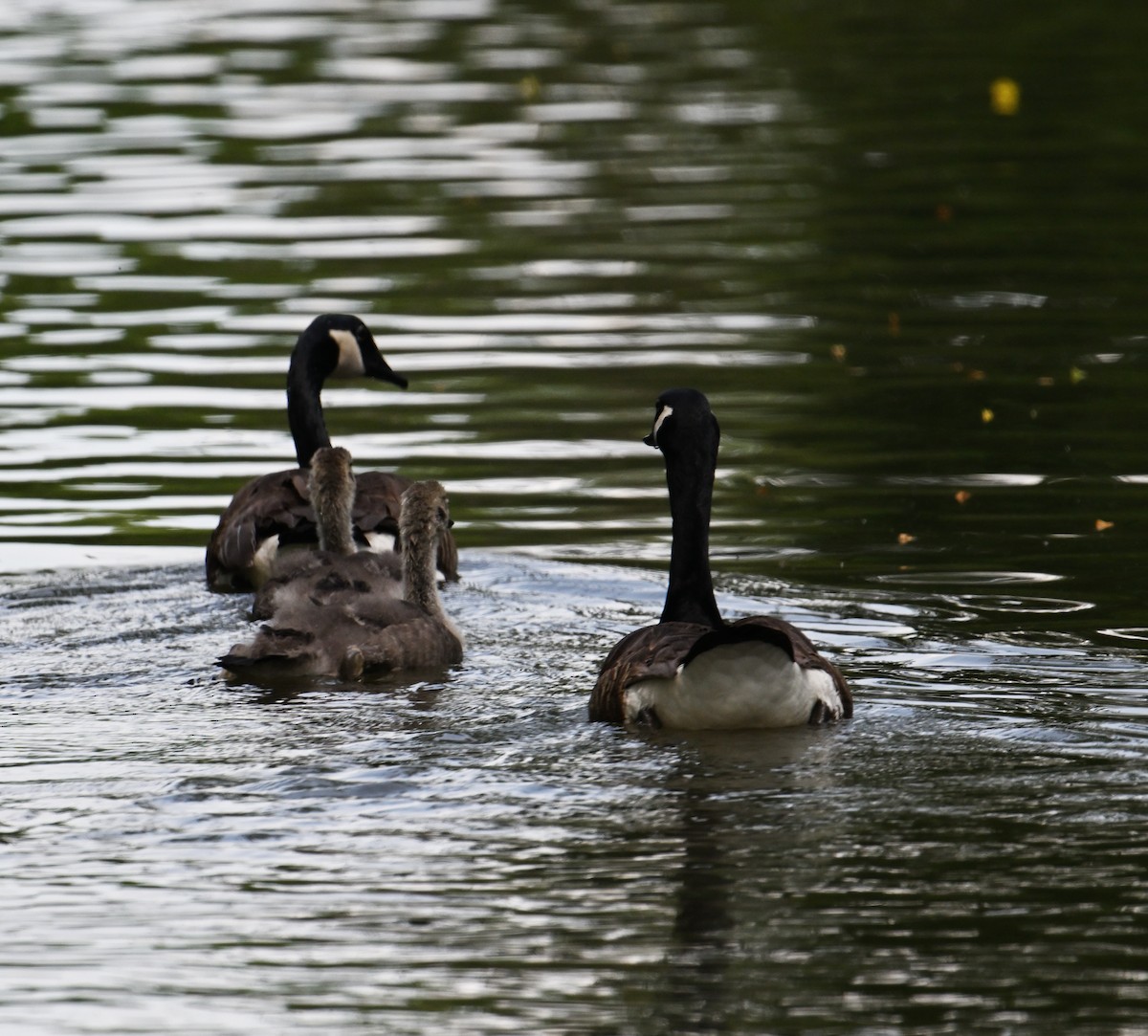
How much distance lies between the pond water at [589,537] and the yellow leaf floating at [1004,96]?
157 millimetres

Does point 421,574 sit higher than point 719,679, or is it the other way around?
point 421,574

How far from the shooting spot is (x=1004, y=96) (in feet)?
93.5

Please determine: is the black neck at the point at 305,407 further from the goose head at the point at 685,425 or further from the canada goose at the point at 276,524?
the goose head at the point at 685,425

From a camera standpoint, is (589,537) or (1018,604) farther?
(589,537)

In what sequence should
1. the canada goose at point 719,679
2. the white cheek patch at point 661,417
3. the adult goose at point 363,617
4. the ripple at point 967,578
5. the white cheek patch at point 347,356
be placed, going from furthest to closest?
the white cheek patch at point 347,356
the ripple at point 967,578
the adult goose at point 363,617
the white cheek patch at point 661,417
the canada goose at point 719,679

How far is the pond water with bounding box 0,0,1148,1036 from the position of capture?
20.7 feet

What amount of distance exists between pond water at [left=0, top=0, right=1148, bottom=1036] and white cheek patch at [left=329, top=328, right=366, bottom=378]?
100cm

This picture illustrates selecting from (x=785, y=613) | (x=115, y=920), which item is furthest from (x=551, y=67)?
(x=115, y=920)

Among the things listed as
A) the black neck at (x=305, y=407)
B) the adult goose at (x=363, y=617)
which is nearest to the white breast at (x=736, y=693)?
the adult goose at (x=363, y=617)

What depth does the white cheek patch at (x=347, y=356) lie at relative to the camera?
1338 centimetres

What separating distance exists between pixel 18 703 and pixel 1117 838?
4640 millimetres

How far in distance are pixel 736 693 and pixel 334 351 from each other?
554 cm

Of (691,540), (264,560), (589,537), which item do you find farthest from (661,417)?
(589,537)

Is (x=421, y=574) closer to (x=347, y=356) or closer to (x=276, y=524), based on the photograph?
(x=276, y=524)
